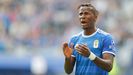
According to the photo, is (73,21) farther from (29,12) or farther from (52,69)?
(52,69)

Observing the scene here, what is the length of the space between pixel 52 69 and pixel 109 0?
4421 millimetres

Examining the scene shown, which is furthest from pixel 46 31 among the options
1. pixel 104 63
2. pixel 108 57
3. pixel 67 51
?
pixel 104 63

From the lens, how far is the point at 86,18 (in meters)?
7.92

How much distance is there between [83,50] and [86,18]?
60 centimetres

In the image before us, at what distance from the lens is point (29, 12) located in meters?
19.0

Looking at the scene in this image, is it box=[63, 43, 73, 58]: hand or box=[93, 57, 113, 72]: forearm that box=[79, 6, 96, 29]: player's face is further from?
box=[93, 57, 113, 72]: forearm

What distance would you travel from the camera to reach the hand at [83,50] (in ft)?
24.5

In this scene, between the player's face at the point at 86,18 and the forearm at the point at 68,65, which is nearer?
the player's face at the point at 86,18

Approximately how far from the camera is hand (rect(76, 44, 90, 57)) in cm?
747

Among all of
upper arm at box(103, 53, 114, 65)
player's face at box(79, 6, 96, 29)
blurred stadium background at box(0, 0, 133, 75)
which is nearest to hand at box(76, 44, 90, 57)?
upper arm at box(103, 53, 114, 65)

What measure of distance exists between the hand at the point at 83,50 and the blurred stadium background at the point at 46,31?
8.18m

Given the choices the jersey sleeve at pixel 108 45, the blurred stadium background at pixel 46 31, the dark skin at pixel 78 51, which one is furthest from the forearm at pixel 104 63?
the blurred stadium background at pixel 46 31

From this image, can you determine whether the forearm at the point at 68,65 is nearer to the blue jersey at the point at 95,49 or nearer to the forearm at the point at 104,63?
the blue jersey at the point at 95,49

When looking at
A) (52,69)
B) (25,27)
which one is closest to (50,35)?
(25,27)
